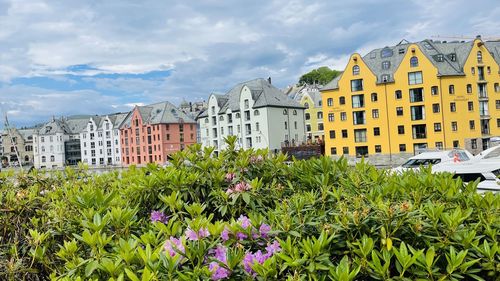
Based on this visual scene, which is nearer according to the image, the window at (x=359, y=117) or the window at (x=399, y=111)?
the window at (x=399, y=111)

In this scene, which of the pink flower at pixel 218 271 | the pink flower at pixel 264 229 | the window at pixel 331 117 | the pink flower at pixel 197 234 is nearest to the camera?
the pink flower at pixel 218 271

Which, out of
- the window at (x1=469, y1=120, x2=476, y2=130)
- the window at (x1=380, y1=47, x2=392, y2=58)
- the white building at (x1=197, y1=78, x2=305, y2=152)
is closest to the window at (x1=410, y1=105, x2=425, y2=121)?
the window at (x1=469, y1=120, x2=476, y2=130)

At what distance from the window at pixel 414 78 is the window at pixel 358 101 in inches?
239

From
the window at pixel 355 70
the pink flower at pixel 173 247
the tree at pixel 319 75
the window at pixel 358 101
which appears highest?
the tree at pixel 319 75

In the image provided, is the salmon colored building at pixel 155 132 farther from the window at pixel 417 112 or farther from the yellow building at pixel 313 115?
the window at pixel 417 112

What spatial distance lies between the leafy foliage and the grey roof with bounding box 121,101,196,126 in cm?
8078

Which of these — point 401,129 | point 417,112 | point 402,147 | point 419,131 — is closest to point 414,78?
point 417,112

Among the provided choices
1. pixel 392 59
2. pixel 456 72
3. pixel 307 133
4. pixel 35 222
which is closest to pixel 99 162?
pixel 307 133

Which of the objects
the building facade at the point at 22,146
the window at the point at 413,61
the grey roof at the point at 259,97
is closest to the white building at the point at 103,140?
the building facade at the point at 22,146

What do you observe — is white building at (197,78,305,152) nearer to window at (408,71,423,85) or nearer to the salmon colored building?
the salmon colored building

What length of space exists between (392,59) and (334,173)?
5416cm

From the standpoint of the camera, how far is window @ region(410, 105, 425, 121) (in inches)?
1978

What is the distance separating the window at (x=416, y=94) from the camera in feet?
166

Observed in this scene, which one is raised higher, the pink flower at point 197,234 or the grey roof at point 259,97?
the grey roof at point 259,97
